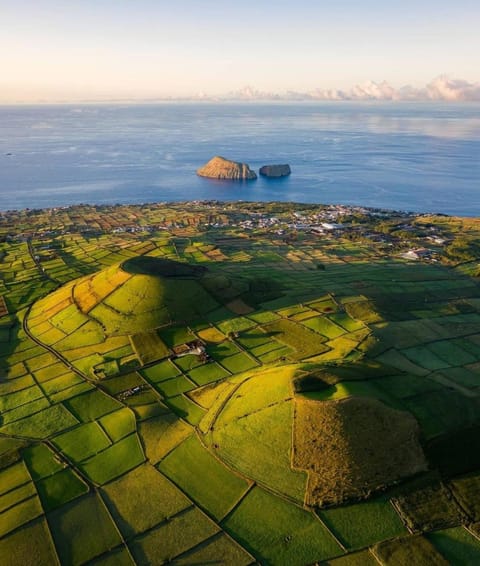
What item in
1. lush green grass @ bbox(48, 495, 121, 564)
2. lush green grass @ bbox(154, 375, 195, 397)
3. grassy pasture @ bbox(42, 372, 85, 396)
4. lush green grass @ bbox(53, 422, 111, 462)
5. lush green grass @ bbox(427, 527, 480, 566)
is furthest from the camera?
grassy pasture @ bbox(42, 372, 85, 396)

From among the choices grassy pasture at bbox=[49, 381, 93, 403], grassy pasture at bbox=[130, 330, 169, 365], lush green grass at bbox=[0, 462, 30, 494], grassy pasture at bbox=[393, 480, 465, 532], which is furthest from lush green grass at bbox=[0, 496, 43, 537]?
grassy pasture at bbox=[393, 480, 465, 532]

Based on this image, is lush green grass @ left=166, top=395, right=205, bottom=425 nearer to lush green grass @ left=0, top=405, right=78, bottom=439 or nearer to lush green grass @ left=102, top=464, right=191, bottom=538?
lush green grass @ left=102, top=464, right=191, bottom=538

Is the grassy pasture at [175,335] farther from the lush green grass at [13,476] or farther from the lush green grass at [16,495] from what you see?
the lush green grass at [16,495]

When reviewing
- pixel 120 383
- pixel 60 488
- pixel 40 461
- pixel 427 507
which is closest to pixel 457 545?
pixel 427 507

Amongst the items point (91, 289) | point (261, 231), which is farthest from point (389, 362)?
point (261, 231)

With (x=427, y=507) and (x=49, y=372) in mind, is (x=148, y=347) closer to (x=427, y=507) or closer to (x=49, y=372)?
(x=49, y=372)

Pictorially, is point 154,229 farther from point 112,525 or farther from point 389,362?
point 112,525

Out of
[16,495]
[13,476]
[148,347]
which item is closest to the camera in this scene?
[16,495]
